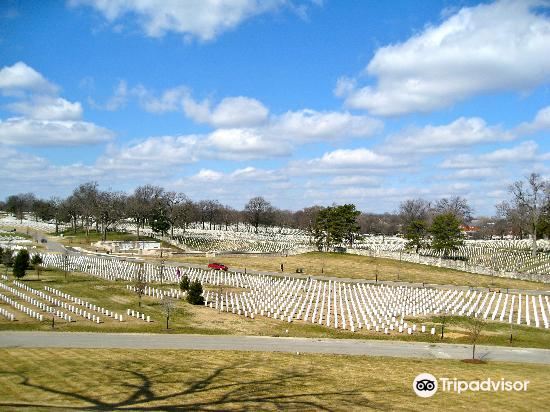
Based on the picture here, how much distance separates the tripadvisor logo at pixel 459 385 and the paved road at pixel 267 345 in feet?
18.5

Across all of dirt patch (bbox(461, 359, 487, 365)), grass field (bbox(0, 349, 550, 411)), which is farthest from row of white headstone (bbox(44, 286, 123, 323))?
dirt patch (bbox(461, 359, 487, 365))

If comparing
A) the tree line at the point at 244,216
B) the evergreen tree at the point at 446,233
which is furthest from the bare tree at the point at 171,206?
the evergreen tree at the point at 446,233

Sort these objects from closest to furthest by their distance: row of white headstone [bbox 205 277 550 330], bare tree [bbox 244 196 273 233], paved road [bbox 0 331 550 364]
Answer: paved road [bbox 0 331 550 364]
row of white headstone [bbox 205 277 550 330]
bare tree [bbox 244 196 273 233]

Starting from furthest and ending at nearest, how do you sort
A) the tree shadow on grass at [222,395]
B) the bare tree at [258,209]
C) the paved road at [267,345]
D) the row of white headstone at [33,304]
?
the bare tree at [258,209] < the row of white headstone at [33,304] < the paved road at [267,345] < the tree shadow on grass at [222,395]

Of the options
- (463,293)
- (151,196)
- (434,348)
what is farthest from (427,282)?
(151,196)

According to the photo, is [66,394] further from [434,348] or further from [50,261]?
[50,261]

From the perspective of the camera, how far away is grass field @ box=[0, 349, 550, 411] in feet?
57.6

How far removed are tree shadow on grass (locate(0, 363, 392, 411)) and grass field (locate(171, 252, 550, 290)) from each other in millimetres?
44319

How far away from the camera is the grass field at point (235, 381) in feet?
57.6

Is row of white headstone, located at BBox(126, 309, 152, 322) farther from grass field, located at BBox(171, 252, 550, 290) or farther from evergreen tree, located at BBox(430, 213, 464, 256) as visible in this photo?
evergreen tree, located at BBox(430, 213, 464, 256)

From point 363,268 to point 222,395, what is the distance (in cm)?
5364

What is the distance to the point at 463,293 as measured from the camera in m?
51.5

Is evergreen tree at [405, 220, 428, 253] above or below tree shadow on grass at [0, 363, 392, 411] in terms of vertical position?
above

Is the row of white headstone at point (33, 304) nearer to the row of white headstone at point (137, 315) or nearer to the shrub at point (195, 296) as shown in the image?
the row of white headstone at point (137, 315)
